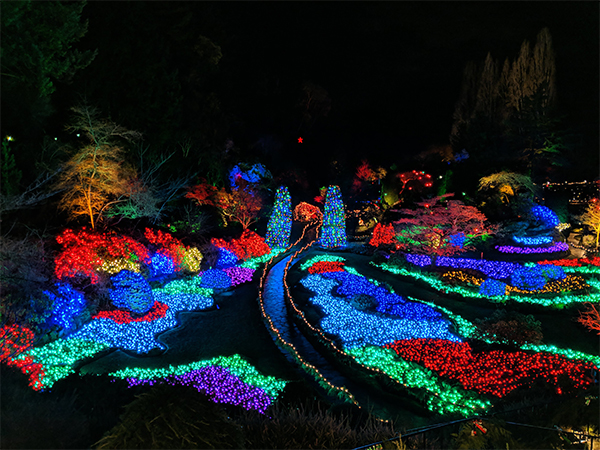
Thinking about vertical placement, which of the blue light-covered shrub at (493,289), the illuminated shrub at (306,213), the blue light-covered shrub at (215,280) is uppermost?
the blue light-covered shrub at (493,289)

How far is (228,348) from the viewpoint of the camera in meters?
11.5

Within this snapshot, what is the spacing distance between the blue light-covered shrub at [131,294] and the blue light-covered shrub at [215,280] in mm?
3429

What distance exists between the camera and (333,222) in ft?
81.4

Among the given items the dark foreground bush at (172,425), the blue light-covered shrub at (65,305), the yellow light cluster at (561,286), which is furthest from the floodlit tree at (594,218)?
the blue light-covered shrub at (65,305)

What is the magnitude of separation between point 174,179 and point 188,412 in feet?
65.3

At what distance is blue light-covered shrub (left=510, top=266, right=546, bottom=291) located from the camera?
50.5 ft

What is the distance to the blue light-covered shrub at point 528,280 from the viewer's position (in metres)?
15.4

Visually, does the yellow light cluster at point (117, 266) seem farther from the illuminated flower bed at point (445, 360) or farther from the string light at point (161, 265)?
the illuminated flower bed at point (445, 360)

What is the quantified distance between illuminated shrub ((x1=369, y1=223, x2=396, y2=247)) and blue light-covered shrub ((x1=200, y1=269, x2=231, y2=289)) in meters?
9.95

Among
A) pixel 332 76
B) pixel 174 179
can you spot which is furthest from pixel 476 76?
pixel 174 179

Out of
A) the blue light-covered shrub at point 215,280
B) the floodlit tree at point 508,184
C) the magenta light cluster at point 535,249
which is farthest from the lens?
the floodlit tree at point 508,184

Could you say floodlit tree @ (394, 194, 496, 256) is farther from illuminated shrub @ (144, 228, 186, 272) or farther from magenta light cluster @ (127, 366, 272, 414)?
magenta light cluster @ (127, 366, 272, 414)

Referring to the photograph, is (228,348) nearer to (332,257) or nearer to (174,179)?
(332,257)

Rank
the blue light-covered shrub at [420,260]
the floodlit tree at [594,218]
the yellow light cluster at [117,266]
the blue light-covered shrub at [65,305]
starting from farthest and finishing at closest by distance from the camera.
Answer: the floodlit tree at [594,218], the blue light-covered shrub at [420,260], the yellow light cluster at [117,266], the blue light-covered shrub at [65,305]
